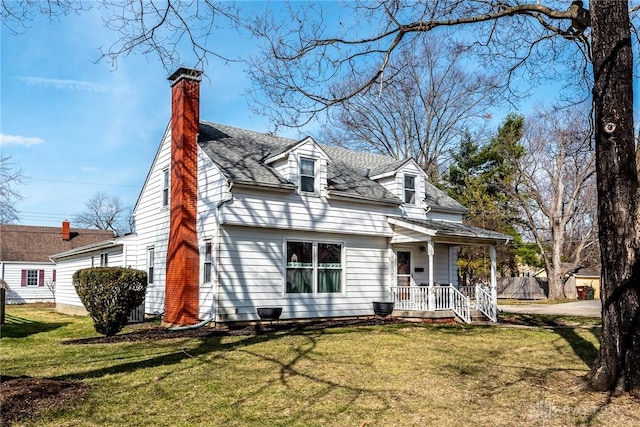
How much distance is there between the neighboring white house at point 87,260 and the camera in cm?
1941

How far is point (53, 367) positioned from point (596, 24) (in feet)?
31.8

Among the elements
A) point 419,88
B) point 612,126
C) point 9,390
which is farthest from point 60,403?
point 419,88

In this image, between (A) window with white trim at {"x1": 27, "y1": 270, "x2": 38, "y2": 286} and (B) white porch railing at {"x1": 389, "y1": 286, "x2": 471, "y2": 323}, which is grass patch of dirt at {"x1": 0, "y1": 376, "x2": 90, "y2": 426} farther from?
(A) window with white trim at {"x1": 27, "y1": 270, "x2": 38, "y2": 286}

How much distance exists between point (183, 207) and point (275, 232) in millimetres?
2863

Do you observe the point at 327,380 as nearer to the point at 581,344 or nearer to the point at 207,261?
the point at 581,344

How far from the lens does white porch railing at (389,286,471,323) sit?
16.5m

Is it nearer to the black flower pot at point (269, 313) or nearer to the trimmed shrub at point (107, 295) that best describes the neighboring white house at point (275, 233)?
the black flower pot at point (269, 313)

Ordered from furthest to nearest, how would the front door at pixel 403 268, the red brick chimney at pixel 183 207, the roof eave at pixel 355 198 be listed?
1. the front door at pixel 403 268
2. the roof eave at pixel 355 198
3. the red brick chimney at pixel 183 207

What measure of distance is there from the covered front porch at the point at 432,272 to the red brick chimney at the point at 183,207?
6.58m

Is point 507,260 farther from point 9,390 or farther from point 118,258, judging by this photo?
point 9,390

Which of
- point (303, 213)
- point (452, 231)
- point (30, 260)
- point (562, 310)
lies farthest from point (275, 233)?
point (30, 260)

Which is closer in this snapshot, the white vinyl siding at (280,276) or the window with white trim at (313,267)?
the white vinyl siding at (280,276)

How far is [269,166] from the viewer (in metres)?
16.4

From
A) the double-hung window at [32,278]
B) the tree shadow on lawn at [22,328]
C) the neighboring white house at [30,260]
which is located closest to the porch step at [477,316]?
the tree shadow on lawn at [22,328]
